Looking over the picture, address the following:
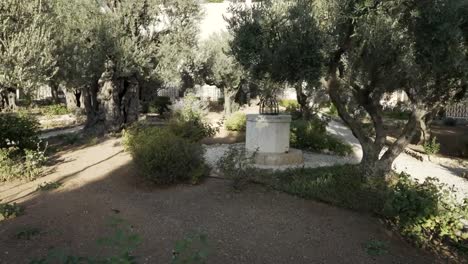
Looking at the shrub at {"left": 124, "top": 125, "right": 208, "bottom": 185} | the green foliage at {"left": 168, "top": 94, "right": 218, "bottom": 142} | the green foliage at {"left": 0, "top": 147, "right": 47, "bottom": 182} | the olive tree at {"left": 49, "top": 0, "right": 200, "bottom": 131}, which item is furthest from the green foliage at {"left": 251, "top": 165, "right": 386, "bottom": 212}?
the olive tree at {"left": 49, "top": 0, "right": 200, "bottom": 131}

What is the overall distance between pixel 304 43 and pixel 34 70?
695 centimetres

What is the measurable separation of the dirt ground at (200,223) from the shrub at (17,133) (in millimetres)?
2772

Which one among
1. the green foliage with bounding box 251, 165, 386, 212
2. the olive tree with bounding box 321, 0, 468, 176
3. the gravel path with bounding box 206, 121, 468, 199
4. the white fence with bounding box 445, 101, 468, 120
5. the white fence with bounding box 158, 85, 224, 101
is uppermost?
the olive tree with bounding box 321, 0, 468, 176

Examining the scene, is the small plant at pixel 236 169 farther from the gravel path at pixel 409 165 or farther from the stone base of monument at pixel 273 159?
the gravel path at pixel 409 165

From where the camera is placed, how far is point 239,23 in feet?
26.9

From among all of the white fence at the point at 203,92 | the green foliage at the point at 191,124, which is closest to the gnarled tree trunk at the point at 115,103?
the green foliage at the point at 191,124

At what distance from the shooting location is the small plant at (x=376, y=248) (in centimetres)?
539

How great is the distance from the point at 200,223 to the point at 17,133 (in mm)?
7491

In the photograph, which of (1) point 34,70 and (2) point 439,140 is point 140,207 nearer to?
(1) point 34,70

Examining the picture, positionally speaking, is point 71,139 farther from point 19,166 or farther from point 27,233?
point 27,233

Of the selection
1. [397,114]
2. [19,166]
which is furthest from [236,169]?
[397,114]

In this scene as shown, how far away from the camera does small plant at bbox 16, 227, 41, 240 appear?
5720 millimetres

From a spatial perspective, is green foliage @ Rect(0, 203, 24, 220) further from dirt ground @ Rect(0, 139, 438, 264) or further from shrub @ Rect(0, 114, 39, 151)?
shrub @ Rect(0, 114, 39, 151)

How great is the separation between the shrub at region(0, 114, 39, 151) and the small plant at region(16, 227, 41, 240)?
5.70 m
